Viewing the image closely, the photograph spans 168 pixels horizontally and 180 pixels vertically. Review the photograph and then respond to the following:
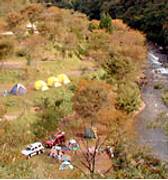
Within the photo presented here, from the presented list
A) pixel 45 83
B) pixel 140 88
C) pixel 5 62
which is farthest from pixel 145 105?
pixel 5 62

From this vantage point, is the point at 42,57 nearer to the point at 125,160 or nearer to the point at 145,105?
the point at 145,105

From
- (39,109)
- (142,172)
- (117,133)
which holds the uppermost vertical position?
(142,172)

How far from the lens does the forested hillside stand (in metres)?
38.0

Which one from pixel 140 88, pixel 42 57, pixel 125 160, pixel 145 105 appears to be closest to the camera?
pixel 125 160

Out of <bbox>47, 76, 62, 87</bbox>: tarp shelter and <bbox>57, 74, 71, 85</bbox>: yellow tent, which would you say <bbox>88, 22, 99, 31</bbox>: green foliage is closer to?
<bbox>57, 74, 71, 85</bbox>: yellow tent

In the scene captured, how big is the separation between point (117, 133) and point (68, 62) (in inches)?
511

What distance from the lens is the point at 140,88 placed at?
961 inches

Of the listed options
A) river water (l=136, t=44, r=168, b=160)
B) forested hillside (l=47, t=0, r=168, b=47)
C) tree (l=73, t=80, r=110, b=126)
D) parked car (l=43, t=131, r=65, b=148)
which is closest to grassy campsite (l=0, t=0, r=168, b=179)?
tree (l=73, t=80, r=110, b=126)

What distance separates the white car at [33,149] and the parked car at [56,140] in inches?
13.2

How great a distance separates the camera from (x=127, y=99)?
19906mm

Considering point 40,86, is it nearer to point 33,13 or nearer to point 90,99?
point 90,99

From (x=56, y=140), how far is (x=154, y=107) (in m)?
6.78

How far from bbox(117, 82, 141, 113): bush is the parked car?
3703 mm

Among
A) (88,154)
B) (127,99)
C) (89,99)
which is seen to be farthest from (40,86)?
(88,154)
